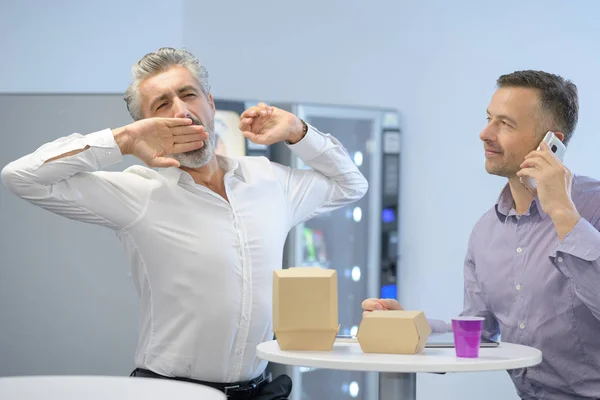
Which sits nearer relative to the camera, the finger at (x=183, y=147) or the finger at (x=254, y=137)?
the finger at (x=183, y=147)

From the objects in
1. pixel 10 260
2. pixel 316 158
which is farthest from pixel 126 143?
pixel 10 260

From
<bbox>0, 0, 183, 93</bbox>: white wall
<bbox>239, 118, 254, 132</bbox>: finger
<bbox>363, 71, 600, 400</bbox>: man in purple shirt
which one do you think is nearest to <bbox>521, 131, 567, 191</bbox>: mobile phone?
<bbox>363, 71, 600, 400</bbox>: man in purple shirt

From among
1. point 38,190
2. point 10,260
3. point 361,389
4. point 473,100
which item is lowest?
point 361,389

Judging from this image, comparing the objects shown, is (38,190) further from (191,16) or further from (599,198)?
(191,16)

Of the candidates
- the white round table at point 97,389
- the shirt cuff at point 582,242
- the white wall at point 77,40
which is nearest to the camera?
the white round table at point 97,389

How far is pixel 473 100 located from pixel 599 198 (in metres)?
2.53

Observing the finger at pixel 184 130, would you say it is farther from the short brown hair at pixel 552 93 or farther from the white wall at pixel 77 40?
the white wall at pixel 77 40

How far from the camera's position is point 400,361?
5.59 feet

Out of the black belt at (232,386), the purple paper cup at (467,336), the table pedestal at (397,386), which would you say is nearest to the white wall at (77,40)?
the black belt at (232,386)

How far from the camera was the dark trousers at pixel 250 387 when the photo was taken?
2.24m

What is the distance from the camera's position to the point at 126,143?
2234mm

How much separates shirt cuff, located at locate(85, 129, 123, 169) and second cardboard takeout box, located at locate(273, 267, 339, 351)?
1.99 feet

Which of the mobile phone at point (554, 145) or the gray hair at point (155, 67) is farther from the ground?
the gray hair at point (155, 67)

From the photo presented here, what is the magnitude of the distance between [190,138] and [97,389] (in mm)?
1329
